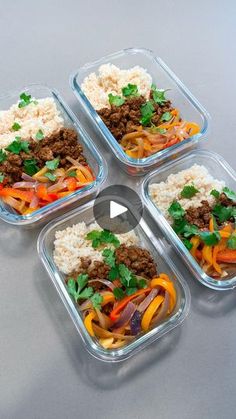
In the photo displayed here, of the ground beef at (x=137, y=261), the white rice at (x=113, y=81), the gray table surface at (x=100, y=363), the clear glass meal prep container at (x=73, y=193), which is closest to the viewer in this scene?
the gray table surface at (x=100, y=363)

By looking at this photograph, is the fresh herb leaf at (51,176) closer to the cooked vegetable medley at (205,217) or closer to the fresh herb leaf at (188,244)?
the cooked vegetable medley at (205,217)

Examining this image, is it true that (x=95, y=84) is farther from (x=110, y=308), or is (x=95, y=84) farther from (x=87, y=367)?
(x=87, y=367)

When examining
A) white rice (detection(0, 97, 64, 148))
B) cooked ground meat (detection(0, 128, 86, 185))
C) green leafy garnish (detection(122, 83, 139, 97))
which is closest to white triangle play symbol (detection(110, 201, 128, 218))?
cooked ground meat (detection(0, 128, 86, 185))

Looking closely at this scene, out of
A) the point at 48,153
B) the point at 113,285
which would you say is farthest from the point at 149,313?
the point at 48,153

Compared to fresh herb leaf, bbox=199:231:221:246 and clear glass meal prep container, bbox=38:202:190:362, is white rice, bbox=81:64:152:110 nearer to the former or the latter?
clear glass meal prep container, bbox=38:202:190:362

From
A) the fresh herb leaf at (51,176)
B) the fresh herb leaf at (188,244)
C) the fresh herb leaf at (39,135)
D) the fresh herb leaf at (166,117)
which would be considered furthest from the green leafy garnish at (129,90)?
the fresh herb leaf at (188,244)

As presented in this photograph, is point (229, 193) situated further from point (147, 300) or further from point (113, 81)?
point (113, 81)
